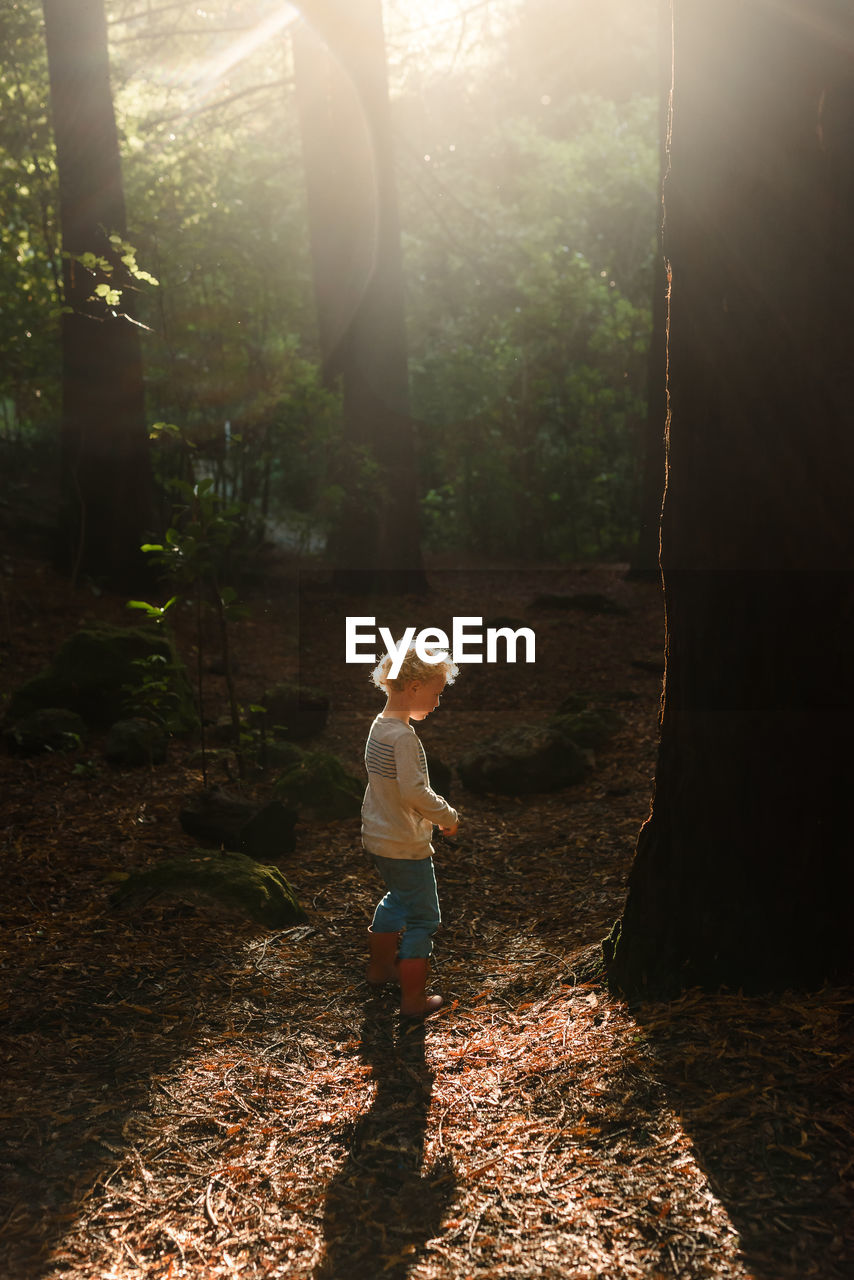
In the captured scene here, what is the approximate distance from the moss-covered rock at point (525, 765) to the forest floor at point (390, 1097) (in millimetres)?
1185

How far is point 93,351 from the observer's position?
10336 mm

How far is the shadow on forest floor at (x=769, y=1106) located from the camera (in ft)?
7.80

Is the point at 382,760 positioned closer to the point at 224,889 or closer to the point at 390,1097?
the point at 390,1097

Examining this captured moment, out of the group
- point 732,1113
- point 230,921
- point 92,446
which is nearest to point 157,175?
point 92,446

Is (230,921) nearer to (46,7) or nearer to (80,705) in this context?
(80,705)

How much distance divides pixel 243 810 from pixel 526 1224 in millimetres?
3522

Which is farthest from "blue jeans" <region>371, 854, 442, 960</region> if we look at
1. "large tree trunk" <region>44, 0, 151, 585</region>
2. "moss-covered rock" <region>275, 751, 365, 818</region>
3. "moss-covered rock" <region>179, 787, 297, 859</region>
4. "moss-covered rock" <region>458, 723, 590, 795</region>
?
"large tree trunk" <region>44, 0, 151, 585</region>

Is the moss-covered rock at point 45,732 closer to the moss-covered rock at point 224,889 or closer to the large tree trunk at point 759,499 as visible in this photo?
the moss-covered rock at point 224,889

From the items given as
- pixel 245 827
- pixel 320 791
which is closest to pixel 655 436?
pixel 320 791

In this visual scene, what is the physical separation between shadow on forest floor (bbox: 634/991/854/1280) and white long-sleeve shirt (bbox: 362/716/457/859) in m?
0.98

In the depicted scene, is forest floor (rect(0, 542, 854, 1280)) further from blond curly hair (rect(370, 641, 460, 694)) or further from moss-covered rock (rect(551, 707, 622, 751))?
moss-covered rock (rect(551, 707, 622, 751))

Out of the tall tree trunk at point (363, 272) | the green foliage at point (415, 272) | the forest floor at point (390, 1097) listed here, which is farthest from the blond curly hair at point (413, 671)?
the tall tree trunk at point (363, 272)

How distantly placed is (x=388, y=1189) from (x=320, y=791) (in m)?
3.67

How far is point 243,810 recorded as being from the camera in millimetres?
5777
